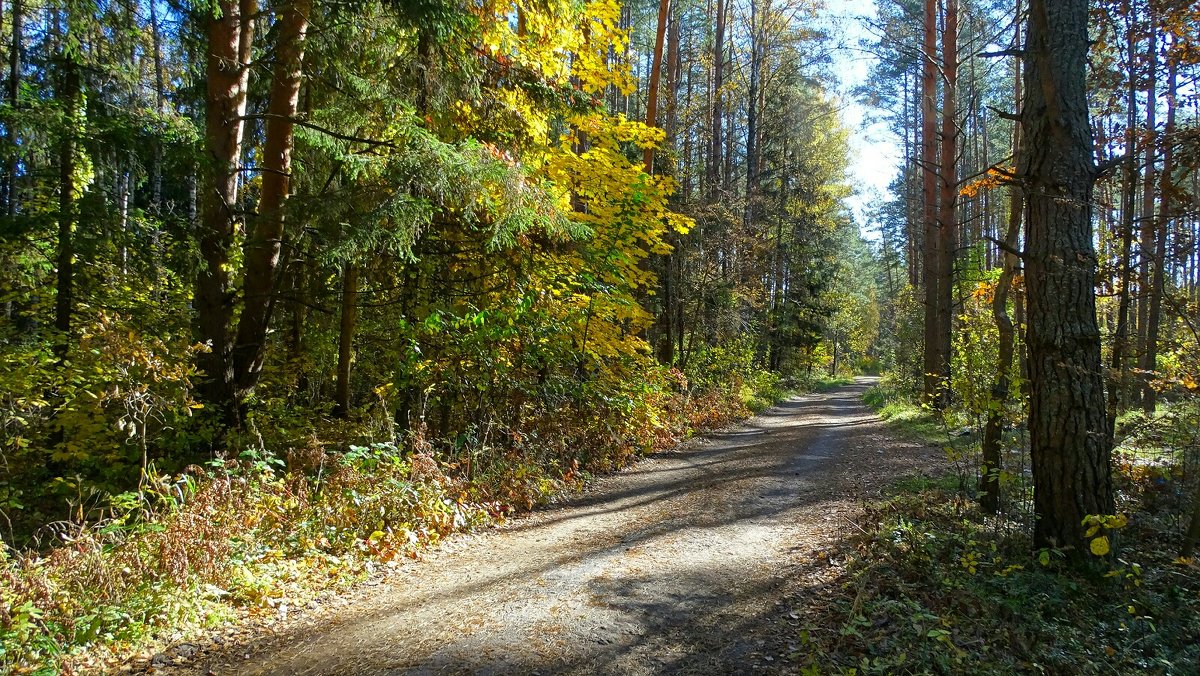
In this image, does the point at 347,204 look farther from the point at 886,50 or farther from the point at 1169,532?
the point at 886,50

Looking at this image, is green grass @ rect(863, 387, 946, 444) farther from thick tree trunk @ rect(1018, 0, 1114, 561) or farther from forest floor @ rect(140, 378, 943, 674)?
thick tree trunk @ rect(1018, 0, 1114, 561)

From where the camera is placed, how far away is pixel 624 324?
14086mm

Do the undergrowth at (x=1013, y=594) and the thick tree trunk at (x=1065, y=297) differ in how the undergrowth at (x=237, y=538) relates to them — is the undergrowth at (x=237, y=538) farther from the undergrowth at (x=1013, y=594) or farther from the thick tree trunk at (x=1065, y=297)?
the thick tree trunk at (x=1065, y=297)

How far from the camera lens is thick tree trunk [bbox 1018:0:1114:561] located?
444cm

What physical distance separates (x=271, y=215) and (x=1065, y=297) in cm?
792

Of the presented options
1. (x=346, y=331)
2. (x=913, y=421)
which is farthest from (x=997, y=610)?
(x=913, y=421)

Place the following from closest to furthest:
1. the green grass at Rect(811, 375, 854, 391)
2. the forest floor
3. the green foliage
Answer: the green foliage
the forest floor
the green grass at Rect(811, 375, 854, 391)

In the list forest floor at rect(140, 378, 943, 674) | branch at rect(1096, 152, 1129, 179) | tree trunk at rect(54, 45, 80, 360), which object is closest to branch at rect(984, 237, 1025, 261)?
branch at rect(1096, 152, 1129, 179)

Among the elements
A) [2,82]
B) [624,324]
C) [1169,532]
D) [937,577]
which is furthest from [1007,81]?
[2,82]

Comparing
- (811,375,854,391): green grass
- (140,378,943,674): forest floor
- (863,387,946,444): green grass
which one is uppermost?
(863,387,946,444): green grass

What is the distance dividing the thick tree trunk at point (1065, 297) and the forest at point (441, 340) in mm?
24

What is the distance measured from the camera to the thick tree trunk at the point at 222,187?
6.58m

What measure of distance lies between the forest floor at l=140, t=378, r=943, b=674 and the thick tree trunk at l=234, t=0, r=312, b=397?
11.8 ft

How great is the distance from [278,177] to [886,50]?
68.2 feet
